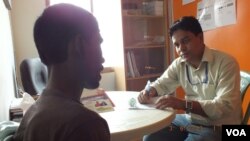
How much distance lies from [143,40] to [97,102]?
1.86 m

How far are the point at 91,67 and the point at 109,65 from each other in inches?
95.7

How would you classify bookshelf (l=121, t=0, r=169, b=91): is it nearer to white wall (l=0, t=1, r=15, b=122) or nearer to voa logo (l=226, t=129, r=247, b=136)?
white wall (l=0, t=1, r=15, b=122)

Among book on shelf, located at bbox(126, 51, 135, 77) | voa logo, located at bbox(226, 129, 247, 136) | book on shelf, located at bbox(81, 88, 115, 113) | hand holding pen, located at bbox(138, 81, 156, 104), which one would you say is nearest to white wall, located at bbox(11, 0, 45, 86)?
book on shelf, located at bbox(126, 51, 135, 77)

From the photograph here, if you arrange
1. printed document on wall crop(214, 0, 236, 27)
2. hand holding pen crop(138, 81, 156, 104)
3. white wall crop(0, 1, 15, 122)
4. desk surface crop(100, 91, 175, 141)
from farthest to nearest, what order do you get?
printed document on wall crop(214, 0, 236, 27), hand holding pen crop(138, 81, 156, 104), white wall crop(0, 1, 15, 122), desk surface crop(100, 91, 175, 141)

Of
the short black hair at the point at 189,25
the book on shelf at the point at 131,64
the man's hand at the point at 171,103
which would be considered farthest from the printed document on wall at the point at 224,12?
the man's hand at the point at 171,103

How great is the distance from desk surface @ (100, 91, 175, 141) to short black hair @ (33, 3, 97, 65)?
0.53 m

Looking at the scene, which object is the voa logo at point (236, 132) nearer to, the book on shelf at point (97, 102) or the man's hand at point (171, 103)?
the man's hand at point (171, 103)

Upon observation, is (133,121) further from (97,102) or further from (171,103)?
(97,102)

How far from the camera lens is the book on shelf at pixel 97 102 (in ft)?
4.70

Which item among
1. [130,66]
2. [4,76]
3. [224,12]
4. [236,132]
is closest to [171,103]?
[236,132]

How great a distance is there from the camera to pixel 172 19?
3.01 meters

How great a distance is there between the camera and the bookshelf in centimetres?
295

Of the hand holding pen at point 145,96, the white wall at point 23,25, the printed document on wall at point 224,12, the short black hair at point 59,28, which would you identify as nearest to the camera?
the short black hair at point 59,28

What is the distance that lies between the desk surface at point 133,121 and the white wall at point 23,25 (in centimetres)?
168
